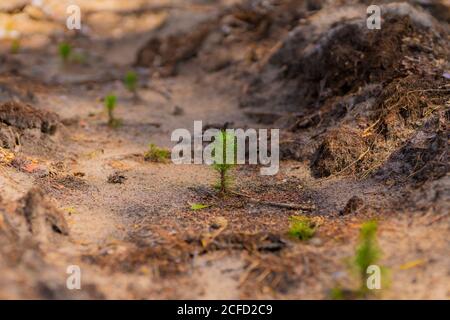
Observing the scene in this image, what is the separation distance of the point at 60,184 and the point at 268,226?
183 cm

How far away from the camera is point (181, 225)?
4.23 meters

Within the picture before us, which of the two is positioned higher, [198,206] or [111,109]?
[111,109]

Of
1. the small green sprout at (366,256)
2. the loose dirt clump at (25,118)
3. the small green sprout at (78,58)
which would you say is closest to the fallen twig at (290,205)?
the small green sprout at (366,256)

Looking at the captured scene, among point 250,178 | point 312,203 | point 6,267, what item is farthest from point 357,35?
point 6,267

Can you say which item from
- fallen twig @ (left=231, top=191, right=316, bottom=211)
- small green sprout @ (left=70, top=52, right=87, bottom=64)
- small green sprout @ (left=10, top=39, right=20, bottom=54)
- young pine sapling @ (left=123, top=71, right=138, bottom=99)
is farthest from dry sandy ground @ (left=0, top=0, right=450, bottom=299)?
small green sprout @ (left=10, top=39, right=20, bottom=54)

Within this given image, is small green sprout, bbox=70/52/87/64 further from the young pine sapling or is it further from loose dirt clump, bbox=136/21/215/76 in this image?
the young pine sapling

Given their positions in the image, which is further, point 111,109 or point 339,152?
point 111,109

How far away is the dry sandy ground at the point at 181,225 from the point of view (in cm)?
336

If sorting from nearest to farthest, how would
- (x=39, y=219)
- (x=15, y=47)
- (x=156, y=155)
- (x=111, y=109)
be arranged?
(x=39, y=219), (x=156, y=155), (x=111, y=109), (x=15, y=47)

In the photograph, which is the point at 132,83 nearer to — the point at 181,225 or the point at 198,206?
the point at 198,206

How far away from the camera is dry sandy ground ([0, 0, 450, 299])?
336 cm

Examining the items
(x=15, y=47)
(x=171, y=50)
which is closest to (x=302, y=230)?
(x=171, y=50)

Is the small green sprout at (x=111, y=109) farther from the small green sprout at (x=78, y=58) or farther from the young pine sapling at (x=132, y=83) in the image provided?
the small green sprout at (x=78, y=58)

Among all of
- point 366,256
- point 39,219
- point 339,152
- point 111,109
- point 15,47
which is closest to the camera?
point 366,256
